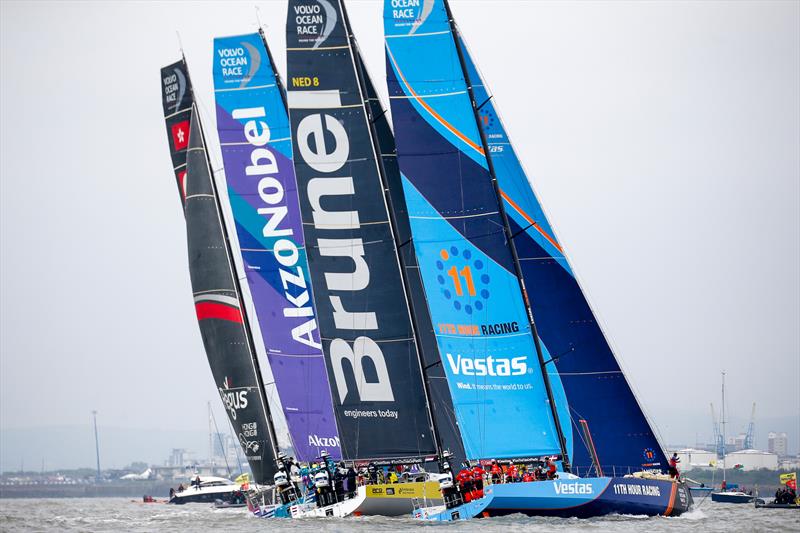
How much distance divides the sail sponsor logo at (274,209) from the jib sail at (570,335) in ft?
32.1

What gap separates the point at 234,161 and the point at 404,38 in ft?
34.9

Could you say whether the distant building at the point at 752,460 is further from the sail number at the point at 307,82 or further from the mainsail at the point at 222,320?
the sail number at the point at 307,82

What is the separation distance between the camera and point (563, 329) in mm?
33625

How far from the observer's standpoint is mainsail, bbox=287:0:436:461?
1339 inches

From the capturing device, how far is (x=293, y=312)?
138 ft

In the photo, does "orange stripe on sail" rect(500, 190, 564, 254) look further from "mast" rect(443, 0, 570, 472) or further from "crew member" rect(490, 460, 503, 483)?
"crew member" rect(490, 460, 503, 483)

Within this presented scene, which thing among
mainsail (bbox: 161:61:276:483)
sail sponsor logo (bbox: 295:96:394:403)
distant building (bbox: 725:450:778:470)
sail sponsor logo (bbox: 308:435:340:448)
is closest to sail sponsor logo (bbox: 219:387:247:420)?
mainsail (bbox: 161:61:276:483)

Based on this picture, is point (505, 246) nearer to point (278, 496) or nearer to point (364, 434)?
point (364, 434)

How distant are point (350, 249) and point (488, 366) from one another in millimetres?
4969

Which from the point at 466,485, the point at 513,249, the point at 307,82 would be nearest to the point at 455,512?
the point at 466,485

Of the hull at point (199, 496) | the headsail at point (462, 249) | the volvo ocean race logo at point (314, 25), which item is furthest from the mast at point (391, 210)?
the hull at point (199, 496)

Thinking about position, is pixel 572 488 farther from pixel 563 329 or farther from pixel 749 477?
pixel 749 477

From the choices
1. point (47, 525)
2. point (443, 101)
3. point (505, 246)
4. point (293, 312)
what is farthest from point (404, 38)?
point (47, 525)

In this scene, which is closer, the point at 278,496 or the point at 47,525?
the point at 278,496
